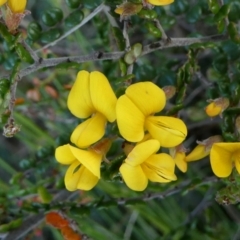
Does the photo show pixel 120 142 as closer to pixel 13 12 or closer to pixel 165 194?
pixel 165 194

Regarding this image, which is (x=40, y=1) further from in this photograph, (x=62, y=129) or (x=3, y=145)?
(x=3, y=145)

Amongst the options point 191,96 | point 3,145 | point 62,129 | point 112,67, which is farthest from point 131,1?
point 3,145

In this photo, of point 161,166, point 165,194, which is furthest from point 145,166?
point 165,194

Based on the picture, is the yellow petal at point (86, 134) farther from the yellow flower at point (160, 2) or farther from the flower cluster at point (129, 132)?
the yellow flower at point (160, 2)

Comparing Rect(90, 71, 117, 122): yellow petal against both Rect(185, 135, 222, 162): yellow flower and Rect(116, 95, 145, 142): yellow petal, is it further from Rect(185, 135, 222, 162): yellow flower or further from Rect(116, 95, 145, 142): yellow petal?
Rect(185, 135, 222, 162): yellow flower

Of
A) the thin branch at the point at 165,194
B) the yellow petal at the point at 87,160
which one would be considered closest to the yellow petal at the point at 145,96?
the yellow petal at the point at 87,160

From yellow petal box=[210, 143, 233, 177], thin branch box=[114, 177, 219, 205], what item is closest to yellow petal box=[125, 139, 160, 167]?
yellow petal box=[210, 143, 233, 177]

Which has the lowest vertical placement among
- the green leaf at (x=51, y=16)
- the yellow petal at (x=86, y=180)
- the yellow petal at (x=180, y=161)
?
the yellow petal at (x=180, y=161)
